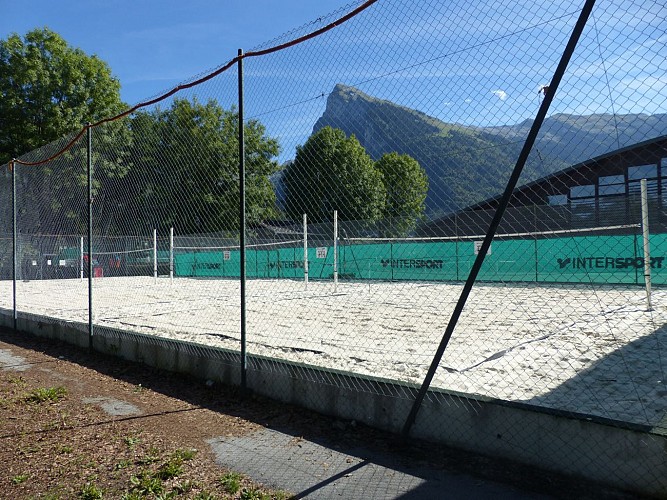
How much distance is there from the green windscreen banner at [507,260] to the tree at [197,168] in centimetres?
651

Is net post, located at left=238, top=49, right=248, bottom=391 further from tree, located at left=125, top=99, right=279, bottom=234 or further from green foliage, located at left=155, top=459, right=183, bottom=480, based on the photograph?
green foliage, located at left=155, top=459, right=183, bottom=480

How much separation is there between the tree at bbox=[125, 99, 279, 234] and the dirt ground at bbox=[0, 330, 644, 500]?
1.95 meters

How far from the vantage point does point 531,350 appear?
242 inches

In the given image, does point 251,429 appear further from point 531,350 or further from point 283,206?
point 531,350

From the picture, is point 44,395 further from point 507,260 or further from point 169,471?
point 507,260

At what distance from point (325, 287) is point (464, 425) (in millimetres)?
13846

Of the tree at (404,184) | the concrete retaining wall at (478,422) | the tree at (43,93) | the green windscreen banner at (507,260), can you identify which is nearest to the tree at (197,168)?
the tree at (404,184)

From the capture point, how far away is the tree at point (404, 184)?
3.95 metres

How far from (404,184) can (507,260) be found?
12405 millimetres

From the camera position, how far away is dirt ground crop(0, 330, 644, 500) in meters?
3.06

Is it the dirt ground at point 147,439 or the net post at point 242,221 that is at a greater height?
the net post at point 242,221

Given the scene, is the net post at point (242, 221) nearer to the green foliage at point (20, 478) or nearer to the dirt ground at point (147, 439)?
the dirt ground at point (147, 439)

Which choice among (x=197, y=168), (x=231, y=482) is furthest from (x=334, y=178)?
(x=231, y=482)

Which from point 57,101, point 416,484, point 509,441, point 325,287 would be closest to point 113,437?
point 416,484
